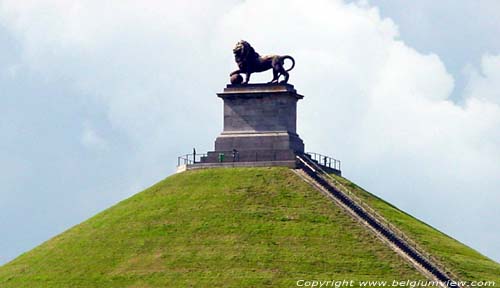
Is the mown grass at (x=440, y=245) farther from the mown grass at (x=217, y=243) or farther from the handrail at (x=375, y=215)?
the mown grass at (x=217, y=243)

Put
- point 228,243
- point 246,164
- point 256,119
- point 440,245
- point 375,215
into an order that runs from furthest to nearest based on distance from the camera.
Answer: point 256,119
point 246,164
point 375,215
point 440,245
point 228,243

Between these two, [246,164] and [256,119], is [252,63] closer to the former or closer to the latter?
[256,119]

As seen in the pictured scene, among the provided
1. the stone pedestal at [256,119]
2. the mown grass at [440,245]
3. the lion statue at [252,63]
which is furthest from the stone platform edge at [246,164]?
the lion statue at [252,63]

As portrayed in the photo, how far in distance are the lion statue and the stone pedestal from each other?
0.79 metres

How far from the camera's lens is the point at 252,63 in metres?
124

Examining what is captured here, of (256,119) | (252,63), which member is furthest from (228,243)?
(252,63)

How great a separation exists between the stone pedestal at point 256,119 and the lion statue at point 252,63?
79 centimetres

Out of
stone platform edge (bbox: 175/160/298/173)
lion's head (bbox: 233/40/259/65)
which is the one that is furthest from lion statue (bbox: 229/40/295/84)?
stone platform edge (bbox: 175/160/298/173)

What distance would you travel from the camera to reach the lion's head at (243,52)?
408 ft

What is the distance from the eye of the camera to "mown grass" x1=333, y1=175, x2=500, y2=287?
109 m

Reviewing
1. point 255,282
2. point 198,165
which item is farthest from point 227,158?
point 255,282

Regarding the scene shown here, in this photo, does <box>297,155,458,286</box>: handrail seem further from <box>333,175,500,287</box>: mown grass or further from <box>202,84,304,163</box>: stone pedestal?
<box>202,84,304,163</box>: stone pedestal

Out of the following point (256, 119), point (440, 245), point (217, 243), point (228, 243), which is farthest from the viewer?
point (256, 119)

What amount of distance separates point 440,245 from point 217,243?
16.1m
